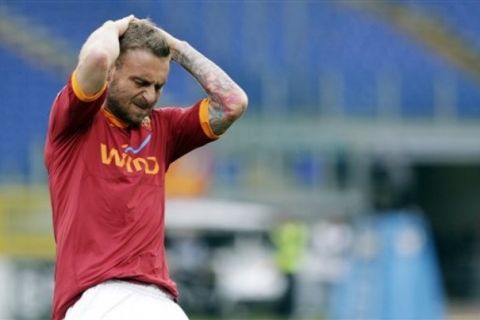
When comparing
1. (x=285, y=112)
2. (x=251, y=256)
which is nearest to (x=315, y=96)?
(x=285, y=112)

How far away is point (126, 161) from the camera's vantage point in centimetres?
451

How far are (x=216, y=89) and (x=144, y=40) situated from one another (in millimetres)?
584

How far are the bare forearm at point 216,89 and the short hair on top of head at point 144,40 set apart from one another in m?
0.45

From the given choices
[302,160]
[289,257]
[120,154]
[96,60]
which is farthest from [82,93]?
[302,160]

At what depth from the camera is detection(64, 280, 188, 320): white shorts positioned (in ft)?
14.2

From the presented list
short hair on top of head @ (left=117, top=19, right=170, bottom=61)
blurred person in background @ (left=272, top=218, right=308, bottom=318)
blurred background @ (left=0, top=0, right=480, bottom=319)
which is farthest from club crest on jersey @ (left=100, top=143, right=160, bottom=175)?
blurred person in background @ (left=272, top=218, right=308, bottom=318)

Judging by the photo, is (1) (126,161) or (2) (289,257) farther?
(2) (289,257)

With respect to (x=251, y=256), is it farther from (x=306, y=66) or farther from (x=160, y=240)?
(x=160, y=240)

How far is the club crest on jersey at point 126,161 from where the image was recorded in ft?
14.7

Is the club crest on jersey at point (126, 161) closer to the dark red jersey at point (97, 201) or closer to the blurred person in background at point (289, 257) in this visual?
the dark red jersey at point (97, 201)

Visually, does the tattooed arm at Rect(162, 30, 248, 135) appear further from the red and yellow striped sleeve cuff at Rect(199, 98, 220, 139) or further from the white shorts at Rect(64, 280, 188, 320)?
the white shorts at Rect(64, 280, 188, 320)

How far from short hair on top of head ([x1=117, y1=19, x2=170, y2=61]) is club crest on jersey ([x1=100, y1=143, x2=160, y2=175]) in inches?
13.3

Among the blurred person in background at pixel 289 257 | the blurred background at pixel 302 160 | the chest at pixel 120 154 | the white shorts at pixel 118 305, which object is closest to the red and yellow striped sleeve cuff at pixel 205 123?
the chest at pixel 120 154

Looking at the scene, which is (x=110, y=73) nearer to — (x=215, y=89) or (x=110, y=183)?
(x=110, y=183)
